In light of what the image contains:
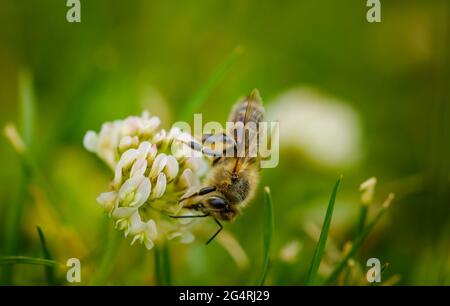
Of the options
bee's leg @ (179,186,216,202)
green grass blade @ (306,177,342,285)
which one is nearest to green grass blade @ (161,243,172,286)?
bee's leg @ (179,186,216,202)

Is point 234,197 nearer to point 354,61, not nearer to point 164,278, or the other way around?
point 164,278

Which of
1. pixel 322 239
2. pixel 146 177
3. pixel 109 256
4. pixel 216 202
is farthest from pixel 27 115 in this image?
pixel 322 239

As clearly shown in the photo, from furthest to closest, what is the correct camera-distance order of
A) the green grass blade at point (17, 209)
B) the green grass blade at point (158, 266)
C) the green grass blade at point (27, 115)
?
the green grass blade at point (27, 115)
the green grass blade at point (17, 209)
the green grass blade at point (158, 266)

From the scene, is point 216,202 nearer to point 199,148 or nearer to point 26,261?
point 199,148

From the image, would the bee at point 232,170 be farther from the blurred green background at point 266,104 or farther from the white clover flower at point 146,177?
the blurred green background at point 266,104

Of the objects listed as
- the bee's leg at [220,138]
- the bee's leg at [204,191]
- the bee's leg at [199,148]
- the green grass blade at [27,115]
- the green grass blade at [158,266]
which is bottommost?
the green grass blade at [158,266]

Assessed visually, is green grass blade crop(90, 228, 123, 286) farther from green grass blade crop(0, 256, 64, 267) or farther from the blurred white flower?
the blurred white flower

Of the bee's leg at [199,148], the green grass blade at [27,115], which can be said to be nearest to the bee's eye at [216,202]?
the bee's leg at [199,148]
